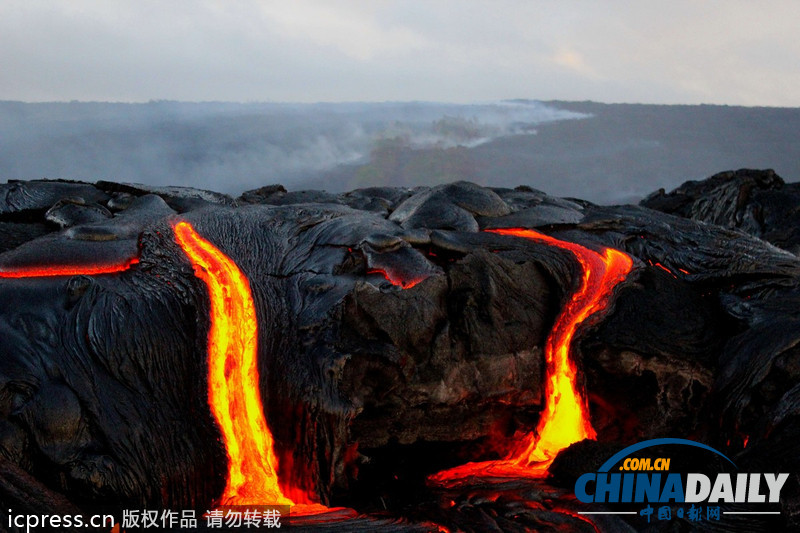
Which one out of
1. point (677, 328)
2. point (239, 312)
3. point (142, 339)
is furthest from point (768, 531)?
point (142, 339)

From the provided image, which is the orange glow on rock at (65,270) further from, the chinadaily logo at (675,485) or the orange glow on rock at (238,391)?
the chinadaily logo at (675,485)

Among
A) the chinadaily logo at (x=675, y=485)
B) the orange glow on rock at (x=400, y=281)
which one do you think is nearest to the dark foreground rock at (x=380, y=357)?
Result: the orange glow on rock at (x=400, y=281)

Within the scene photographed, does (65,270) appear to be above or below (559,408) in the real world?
above

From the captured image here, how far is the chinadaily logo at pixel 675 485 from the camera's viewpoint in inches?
214

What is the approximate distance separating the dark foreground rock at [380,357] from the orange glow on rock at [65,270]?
6 centimetres

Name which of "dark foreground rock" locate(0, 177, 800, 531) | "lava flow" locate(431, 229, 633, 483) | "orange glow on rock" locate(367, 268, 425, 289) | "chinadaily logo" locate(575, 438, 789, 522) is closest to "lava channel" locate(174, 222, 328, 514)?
"dark foreground rock" locate(0, 177, 800, 531)

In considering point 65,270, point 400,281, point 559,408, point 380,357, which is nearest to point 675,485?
point 559,408

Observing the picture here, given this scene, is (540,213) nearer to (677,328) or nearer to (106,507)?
(677,328)

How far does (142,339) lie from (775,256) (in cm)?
594

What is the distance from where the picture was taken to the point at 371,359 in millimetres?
6117

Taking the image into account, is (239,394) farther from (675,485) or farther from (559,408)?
(675,485)

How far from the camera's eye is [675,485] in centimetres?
571

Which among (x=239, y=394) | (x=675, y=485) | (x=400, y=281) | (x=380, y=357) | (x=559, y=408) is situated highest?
(x=400, y=281)

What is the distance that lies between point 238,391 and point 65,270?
1.82 meters
